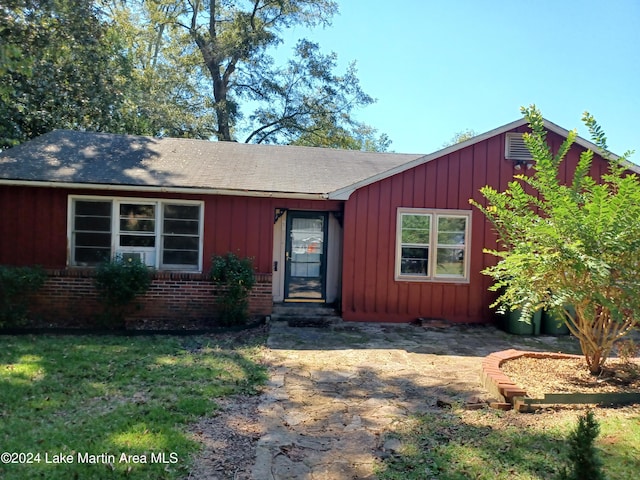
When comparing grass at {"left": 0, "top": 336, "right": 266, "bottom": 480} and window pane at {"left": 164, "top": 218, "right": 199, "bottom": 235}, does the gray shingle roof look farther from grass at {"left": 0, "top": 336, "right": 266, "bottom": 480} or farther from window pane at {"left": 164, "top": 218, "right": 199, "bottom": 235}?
grass at {"left": 0, "top": 336, "right": 266, "bottom": 480}

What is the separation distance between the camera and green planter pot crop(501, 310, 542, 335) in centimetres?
878

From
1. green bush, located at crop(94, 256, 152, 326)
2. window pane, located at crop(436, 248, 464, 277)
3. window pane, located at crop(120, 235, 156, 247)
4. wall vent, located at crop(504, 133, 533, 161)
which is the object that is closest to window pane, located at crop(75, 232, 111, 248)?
window pane, located at crop(120, 235, 156, 247)

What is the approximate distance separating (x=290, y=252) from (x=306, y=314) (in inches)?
59.8

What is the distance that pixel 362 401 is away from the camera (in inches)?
194

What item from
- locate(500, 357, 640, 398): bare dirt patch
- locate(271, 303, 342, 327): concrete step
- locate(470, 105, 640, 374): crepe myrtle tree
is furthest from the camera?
locate(271, 303, 342, 327): concrete step

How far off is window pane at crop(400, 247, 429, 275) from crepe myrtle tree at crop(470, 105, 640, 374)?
3.91m

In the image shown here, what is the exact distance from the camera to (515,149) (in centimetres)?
947

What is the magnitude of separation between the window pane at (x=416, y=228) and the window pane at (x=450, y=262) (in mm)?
475

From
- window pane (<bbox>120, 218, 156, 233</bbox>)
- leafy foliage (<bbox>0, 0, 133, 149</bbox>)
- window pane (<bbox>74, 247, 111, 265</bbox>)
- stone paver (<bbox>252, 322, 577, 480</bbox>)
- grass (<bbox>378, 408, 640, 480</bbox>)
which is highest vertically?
leafy foliage (<bbox>0, 0, 133, 149</bbox>)

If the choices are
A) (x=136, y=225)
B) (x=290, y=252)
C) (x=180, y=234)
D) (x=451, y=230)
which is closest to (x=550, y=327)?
(x=451, y=230)

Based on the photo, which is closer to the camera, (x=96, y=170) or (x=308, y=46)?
(x=96, y=170)

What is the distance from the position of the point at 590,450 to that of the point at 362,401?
309 cm

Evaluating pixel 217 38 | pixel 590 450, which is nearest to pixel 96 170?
pixel 590 450

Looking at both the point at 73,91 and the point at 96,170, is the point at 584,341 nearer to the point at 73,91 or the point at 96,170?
the point at 96,170
